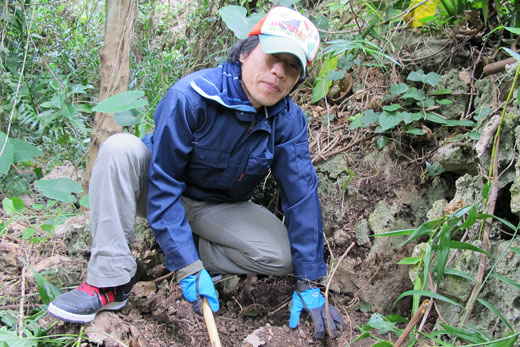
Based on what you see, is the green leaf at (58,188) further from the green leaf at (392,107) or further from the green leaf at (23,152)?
the green leaf at (392,107)

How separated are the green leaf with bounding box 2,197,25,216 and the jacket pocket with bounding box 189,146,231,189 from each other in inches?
31.9

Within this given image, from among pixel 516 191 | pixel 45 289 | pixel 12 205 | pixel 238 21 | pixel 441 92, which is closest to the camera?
pixel 516 191

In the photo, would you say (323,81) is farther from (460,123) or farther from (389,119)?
(460,123)

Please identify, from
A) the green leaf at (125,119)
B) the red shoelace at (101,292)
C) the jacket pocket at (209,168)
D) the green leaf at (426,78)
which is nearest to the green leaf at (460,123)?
the green leaf at (426,78)

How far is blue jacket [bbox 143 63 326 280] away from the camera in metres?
1.77

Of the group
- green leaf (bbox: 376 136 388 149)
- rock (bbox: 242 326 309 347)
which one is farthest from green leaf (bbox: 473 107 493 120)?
rock (bbox: 242 326 309 347)

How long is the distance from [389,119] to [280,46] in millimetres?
786

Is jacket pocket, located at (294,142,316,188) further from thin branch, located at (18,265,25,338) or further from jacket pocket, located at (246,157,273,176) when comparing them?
thin branch, located at (18,265,25,338)

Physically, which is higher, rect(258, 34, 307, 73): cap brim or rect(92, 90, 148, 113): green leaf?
rect(258, 34, 307, 73): cap brim

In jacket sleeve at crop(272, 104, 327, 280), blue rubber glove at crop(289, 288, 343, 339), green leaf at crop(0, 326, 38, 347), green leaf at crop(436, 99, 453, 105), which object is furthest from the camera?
green leaf at crop(436, 99, 453, 105)

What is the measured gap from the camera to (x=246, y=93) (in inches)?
72.4

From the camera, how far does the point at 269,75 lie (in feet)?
5.70

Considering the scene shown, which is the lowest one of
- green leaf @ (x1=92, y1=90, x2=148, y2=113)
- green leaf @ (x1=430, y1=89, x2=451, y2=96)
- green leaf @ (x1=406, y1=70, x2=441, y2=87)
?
green leaf @ (x1=92, y1=90, x2=148, y2=113)

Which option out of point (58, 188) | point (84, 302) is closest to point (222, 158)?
point (84, 302)
